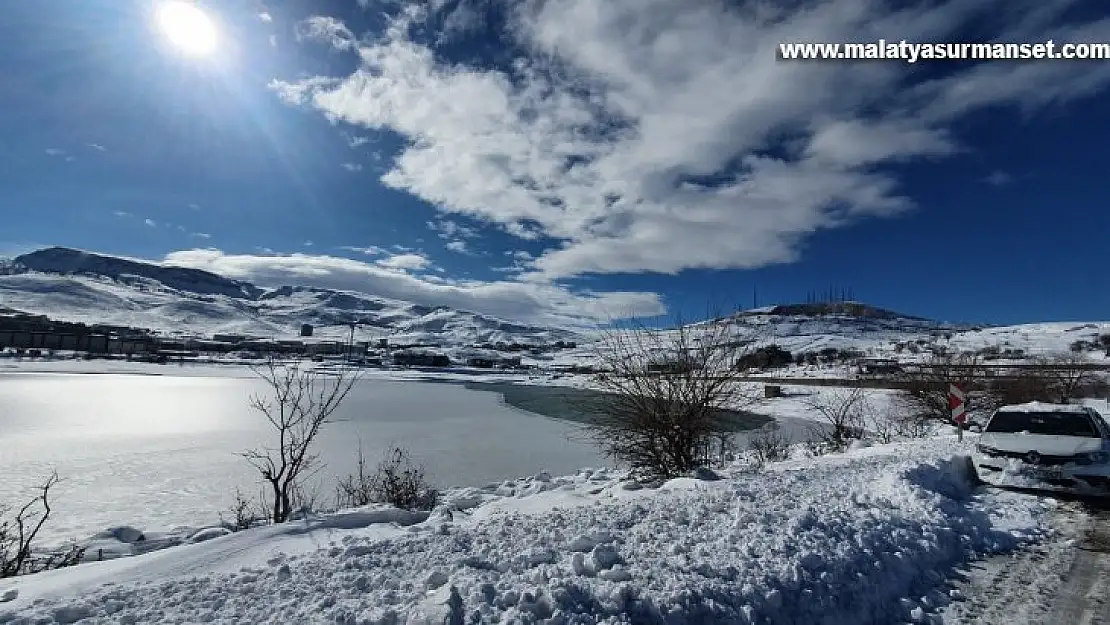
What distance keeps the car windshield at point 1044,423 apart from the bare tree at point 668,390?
458cm

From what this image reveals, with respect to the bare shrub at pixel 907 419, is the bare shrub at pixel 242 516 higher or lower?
lower

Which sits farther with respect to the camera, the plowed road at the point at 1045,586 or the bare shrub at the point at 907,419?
the bare shrub at the point at 907,419

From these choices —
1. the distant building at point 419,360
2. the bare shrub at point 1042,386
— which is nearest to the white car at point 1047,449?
the bare shrub at point 1042,386

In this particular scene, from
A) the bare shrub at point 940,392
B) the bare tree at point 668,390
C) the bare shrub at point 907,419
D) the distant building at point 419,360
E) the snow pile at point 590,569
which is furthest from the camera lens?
the distant building at point 419,360

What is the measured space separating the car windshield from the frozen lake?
1156cm

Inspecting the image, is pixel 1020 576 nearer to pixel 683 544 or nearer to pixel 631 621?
pixel 683 544

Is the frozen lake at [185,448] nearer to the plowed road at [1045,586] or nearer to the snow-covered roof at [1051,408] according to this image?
the snow-covered roof at [1051,408]

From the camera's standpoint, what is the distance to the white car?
9250 millimetres

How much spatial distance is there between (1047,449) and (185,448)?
2417 cm

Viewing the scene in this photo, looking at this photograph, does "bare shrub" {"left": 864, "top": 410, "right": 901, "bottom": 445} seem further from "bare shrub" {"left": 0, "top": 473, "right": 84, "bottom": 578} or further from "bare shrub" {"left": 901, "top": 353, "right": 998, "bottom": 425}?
"bare shrub" {"left": 0, "top": 473, "right": 84, "bottom": 578}

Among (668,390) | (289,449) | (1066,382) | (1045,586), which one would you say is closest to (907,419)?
(1066,382)

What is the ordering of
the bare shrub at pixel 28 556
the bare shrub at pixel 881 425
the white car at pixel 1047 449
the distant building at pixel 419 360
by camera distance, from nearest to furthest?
the bare shrub at pixel 28 556 → the white car at pixel 1047 449 → the bare shrub at pixel 881 425 → the distant building at pixel 419 360

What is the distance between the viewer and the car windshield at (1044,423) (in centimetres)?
1028

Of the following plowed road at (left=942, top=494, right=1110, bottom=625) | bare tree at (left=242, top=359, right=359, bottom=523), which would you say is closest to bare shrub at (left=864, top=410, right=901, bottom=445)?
plowed road at (left=942, top=494, right=1110, bottom=625)
